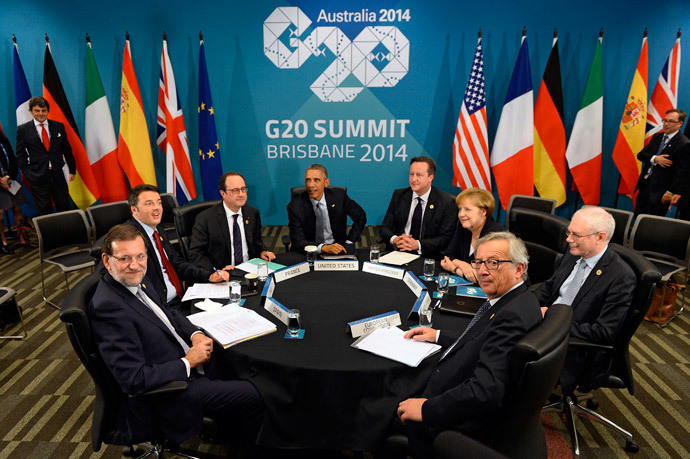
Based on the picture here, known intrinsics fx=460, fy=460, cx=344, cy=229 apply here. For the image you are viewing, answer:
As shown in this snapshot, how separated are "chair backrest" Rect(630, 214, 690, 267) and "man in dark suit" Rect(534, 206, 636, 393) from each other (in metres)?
1.89

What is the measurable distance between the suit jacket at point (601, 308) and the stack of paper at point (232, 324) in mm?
1661

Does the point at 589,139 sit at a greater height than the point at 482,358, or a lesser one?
greater

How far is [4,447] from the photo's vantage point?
2779 millimetres

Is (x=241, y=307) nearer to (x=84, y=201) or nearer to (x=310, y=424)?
(x=310, y=424)

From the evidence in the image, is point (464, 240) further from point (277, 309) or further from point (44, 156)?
point (44, 156)

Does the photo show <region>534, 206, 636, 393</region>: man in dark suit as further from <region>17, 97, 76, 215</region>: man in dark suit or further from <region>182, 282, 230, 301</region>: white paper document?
<region>17, 97, 76, 215</region>: man in dark suit

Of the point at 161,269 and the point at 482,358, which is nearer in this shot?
the point at 482,358

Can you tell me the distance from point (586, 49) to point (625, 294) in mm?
4987

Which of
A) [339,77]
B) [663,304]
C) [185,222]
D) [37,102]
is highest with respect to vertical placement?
[339,77]

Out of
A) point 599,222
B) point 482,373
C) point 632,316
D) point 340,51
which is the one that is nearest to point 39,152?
point 340,51

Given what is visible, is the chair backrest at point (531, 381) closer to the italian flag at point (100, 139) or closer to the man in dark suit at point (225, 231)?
the man in dark suit at point (225, 231)

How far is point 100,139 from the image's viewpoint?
610 centimetres

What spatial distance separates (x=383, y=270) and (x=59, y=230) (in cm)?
327

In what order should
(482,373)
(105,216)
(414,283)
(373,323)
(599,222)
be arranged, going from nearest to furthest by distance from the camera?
(482,373) → (373,323) → (599,222) → (414,283) → (105,216)
